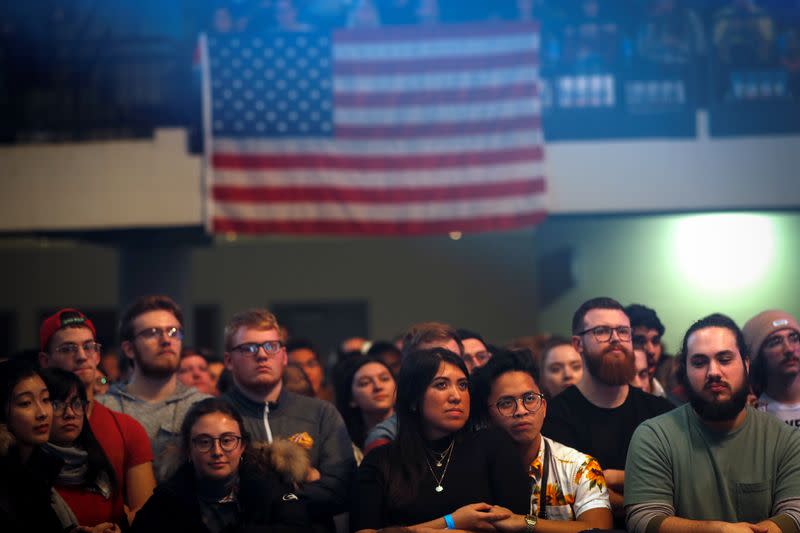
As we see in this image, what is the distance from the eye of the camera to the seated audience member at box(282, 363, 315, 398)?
5.66 meters

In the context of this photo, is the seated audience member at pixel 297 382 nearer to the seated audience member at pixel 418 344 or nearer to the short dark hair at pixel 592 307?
the seated audience member at pixel 418 344

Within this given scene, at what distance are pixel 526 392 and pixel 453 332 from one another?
0.77 meters

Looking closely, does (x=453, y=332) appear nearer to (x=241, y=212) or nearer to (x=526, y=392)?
(x=526, y=392)

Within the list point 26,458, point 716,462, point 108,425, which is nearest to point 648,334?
point 716,462

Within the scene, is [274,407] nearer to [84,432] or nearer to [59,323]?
[84,432]

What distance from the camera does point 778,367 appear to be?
15.8 feet

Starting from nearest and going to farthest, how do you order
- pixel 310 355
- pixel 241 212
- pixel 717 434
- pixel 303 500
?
pixel 717 434
pixel 303 500
pixel 310 355
pixel 241 212

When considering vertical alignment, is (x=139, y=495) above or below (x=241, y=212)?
below

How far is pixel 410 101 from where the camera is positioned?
980 cm

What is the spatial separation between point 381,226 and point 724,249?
3.87 meters

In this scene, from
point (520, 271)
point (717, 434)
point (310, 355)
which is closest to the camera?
point (717, 434)

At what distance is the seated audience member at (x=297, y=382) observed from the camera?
5.66m

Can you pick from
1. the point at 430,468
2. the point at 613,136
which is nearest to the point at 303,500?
the point at 430,468

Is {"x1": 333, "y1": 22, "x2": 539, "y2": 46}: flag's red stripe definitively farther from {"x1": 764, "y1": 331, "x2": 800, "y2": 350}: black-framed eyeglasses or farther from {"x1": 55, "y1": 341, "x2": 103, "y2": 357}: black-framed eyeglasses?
{"x1": 55, "y1": 341, "x2": 103, "y2": 357}: black-framed eyeglasses
